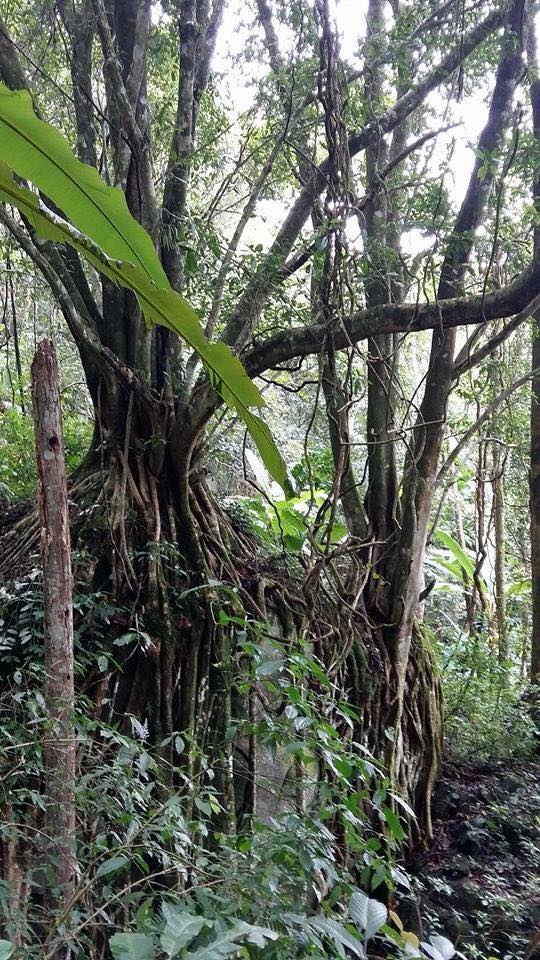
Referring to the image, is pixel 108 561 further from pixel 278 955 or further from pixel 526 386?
pixel 526 386

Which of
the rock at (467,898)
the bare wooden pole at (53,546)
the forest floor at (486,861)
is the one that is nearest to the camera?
the bare wooden pole at (53,546)

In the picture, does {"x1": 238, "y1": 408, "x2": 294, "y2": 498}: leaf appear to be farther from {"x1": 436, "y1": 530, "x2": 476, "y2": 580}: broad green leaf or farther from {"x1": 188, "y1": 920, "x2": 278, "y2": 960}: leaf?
{"x1": 436, "y1": 530, "x2": 476, "y2": 580}: broad green leaf

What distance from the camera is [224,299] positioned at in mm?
4176

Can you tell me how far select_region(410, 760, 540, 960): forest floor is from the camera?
135 inches

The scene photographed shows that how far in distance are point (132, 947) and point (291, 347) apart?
3.15 metres

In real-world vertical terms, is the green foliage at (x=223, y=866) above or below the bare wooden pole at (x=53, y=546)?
below

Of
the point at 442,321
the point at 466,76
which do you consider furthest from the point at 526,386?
the point at 442,321

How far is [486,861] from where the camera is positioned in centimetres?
396

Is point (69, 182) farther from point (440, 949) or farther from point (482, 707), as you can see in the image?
point (482, 707)

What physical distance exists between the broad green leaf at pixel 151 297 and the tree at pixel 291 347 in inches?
53.0

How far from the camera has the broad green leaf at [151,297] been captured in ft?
4.78

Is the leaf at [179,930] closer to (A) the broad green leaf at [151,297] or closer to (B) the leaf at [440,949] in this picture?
(B) the leaf at [440,949]

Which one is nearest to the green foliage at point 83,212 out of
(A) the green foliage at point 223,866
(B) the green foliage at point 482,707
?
(A) the green foliage at point 223,866

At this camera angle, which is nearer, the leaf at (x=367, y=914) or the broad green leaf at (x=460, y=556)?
the leaf at (x=367, y=914)
